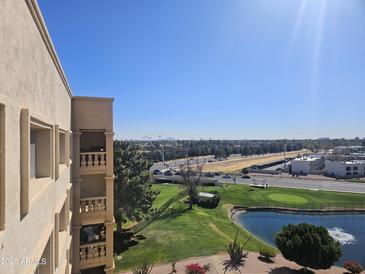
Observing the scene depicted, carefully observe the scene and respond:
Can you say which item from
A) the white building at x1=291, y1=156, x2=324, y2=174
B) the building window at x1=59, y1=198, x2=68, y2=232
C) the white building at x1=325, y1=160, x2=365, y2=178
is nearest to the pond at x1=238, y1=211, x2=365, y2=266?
the building window at x1=59, y1=198, x2=68, y2=232

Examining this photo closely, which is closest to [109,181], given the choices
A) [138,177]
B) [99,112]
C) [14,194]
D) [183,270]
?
[99,112]

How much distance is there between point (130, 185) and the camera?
71.9 ft

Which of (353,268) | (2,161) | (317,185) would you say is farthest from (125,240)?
(317,185)

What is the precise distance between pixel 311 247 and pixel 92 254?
505 inches

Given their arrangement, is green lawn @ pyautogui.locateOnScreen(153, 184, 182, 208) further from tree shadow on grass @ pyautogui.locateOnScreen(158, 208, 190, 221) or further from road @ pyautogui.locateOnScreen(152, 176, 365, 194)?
road @ pyautogui.locateOnScreen(152, 176, 365, 194)

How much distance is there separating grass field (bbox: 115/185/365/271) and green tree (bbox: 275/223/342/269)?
536 cm

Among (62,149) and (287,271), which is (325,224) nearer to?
(287,271)

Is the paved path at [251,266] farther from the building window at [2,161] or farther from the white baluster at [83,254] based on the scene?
the building window at [2,161]

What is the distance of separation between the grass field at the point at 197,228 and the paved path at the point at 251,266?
93 centimetres

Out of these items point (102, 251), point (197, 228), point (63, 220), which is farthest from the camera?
point (197, 228)

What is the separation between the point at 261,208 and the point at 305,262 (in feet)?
72.2

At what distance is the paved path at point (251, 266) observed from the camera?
55.8 ft

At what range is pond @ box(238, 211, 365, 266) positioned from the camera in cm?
2623

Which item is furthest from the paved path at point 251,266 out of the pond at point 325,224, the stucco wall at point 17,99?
the stucco wall at point 17,99
